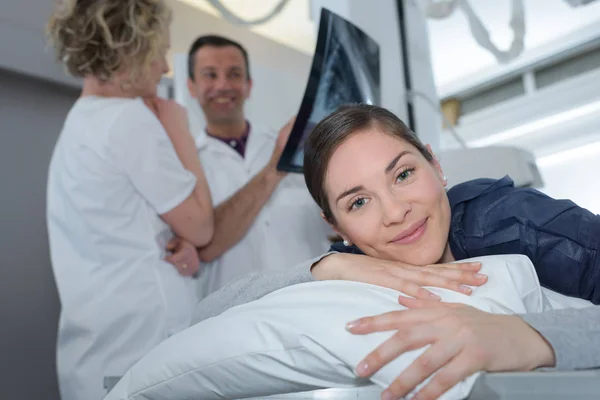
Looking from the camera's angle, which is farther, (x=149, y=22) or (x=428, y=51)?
(x=428, y=51)

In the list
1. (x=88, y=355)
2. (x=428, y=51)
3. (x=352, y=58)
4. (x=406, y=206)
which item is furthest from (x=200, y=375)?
(x=428, y=51)

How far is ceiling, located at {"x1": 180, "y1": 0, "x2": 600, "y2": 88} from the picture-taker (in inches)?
86.4

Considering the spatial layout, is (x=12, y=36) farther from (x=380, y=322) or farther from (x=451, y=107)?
(x=451, y=107)

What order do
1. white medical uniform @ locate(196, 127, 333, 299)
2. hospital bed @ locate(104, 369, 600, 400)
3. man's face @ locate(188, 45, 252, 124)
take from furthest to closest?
man's face @ locate(188, 45, 252, 124) < white medical uniform @ locate(196, 127, 333, 299) < hospital bed @ locate(104, 369, 600, 400)

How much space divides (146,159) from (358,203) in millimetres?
523

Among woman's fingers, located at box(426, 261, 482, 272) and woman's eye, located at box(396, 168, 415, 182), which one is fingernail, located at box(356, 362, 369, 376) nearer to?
woman's fingers, located at box(426, 261, 482, 272)

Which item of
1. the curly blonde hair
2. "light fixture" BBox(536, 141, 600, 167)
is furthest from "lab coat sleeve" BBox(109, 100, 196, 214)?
"light fixture" BBox(536, 141, 600, 167)

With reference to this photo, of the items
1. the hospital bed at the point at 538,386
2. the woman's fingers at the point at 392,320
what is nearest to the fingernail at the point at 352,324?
the woman's fingers at the point at 392,320

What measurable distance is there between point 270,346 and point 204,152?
1.06 meters

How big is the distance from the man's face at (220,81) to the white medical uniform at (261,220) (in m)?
0.07

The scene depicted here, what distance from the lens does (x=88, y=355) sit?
1087 mm

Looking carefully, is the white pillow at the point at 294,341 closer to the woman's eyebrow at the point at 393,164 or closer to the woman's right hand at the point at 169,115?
the woman's eyebrow at the point at 393,164

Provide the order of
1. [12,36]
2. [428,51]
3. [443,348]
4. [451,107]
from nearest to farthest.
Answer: [443,348] < [12,36] < [428,51] < [451,107]

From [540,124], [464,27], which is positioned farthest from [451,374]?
[464,27]
